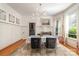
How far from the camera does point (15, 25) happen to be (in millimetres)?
5422

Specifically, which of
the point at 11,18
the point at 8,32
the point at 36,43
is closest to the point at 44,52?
the point at 36,43

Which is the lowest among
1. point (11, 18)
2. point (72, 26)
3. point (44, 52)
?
point (44, 52)

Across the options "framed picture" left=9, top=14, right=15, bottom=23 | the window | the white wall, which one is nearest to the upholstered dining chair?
the white wall

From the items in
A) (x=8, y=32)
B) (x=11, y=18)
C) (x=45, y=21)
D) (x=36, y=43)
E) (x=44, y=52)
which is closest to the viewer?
(x=44, y=52)

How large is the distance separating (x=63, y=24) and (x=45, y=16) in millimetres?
775

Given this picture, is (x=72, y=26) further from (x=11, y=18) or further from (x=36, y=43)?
(x=11, y=18)

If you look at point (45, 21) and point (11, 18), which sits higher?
point (11, 18)

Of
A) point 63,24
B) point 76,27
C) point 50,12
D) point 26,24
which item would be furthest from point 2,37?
point 76,27

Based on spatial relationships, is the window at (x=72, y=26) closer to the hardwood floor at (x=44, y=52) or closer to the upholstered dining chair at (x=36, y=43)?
the hardwood floor at (x=44, y=52)

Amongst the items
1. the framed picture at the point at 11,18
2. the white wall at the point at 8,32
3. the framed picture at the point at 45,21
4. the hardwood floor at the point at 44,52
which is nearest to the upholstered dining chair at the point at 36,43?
the hardwood floor at the point at 44,52

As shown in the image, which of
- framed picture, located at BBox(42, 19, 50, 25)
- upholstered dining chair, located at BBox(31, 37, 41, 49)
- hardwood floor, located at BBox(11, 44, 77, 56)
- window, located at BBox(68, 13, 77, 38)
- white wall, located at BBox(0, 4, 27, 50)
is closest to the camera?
hardwood floor, located at BBox(11, 44, 77, 56)

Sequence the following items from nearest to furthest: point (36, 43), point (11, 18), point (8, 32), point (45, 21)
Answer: point (45, 21) → point (8, 32) → point (36, 43) → point (11, 18)

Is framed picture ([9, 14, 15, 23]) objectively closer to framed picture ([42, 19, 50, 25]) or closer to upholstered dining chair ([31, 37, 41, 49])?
upholstered dining chair ([31, 37, 41, 49])

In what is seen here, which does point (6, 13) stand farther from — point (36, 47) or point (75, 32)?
point (75, 32)
